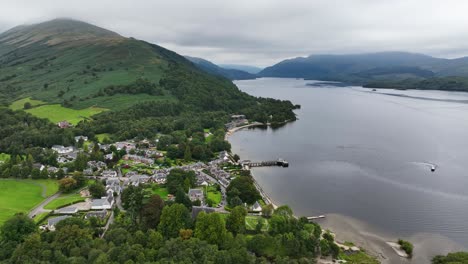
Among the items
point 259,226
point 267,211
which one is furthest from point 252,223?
point 267,211

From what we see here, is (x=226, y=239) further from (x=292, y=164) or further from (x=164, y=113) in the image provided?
(x=164, y=113)

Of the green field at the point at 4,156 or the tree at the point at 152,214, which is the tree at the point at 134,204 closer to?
the tree at the point at 152,214

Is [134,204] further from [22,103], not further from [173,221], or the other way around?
[22,103]

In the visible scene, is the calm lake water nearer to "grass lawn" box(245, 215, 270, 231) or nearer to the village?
"grass lawn" box(245, 215, 270, 231)

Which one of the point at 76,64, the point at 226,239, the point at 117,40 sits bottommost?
the point at 226,239

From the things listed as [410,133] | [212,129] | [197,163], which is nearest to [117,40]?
[212,129]
